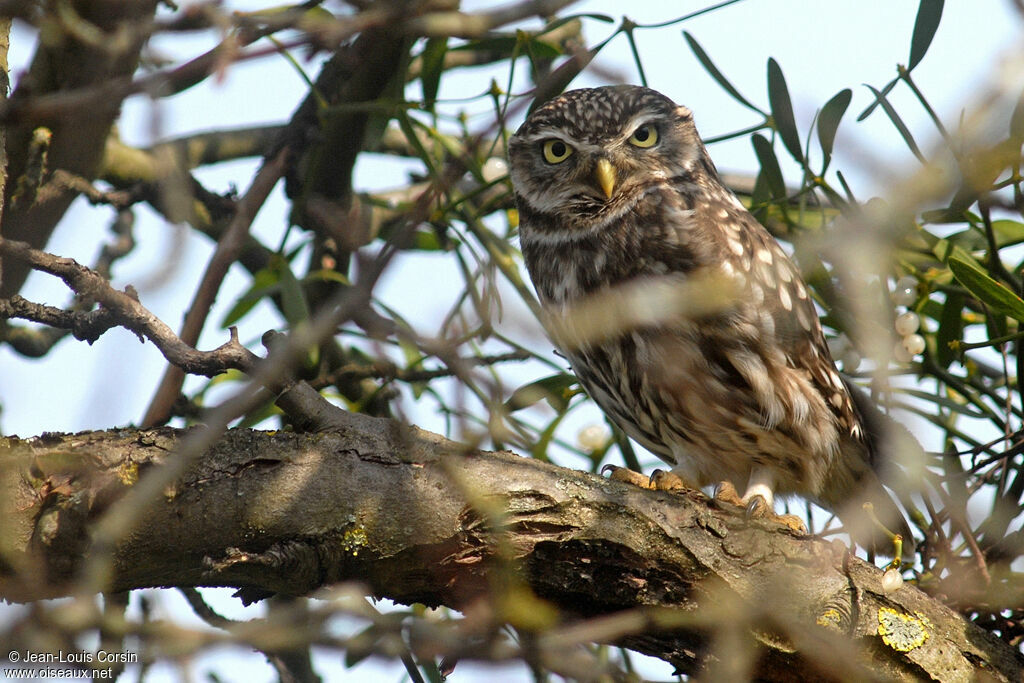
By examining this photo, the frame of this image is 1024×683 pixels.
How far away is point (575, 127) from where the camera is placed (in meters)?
3.18

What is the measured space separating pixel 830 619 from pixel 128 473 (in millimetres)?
1375

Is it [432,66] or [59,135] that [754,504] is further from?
[59,135]

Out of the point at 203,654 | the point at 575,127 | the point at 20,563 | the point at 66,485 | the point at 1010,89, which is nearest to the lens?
the point at 203,654

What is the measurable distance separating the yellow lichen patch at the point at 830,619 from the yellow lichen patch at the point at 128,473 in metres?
1.34

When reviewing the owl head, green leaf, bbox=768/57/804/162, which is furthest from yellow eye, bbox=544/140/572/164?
green leaf, bbox=768/57/804/162

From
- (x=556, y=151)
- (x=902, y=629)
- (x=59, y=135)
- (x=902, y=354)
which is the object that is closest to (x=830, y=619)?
(x=902, y=629)

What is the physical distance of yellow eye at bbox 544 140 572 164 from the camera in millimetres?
3207

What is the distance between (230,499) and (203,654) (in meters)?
0.92

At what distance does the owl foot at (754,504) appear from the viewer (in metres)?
2.46

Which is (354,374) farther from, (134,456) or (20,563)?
(20,563)

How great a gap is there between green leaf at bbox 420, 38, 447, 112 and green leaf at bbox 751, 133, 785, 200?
33.4 inches

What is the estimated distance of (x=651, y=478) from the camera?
292 cm

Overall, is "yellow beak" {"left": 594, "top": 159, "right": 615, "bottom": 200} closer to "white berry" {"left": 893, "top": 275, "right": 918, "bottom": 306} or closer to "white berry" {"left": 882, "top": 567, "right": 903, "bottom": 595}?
"white berry" {"left": 893, "top": 275, "right": 918, "bottom": 306}

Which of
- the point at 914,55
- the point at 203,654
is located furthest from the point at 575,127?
the point at 203,654
